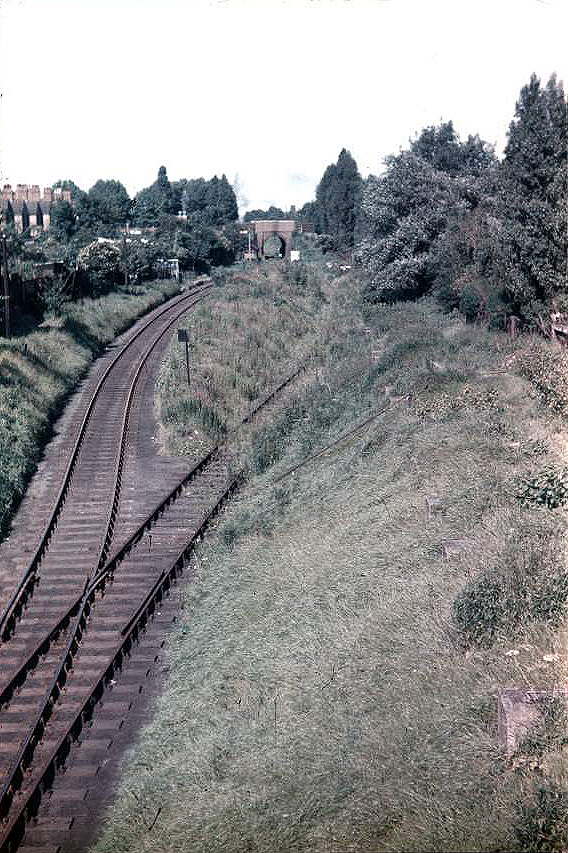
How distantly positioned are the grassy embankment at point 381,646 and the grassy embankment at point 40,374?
5.60 metres

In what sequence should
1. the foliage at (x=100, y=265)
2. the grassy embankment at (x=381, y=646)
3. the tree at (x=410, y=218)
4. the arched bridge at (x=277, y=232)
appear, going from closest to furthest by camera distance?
1. the grassy embankment at (x=381, y=646)
2. the tree at (x=410, y=218)
3. the foliage at (x=100, y=265)
4. the arched bridge at (x=277, y=232)

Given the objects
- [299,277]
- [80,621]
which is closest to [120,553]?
[80,621]

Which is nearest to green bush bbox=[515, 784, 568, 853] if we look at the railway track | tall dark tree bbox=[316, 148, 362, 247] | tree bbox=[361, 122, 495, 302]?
the railway track

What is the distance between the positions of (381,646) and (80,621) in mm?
5815

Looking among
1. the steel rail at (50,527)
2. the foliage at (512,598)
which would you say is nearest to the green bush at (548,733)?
the foliage at (512,598)

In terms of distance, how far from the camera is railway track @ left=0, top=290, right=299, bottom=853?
942 centimetres

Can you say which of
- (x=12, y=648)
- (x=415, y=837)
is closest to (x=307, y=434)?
(x=12, y=648)

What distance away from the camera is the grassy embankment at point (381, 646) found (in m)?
6.79

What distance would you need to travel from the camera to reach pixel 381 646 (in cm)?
923

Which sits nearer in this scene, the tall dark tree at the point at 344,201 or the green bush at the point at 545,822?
the green bush at the point at 545,822

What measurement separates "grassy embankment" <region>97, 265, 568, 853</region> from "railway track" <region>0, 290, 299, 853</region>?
709mm

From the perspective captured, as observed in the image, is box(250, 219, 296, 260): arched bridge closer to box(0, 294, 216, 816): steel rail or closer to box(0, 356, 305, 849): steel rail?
box(0, 356, 305, 849): steel rail

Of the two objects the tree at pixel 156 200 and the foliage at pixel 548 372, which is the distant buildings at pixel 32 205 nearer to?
the tree at pixel 156 200

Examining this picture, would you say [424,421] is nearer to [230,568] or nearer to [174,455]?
[230,568]
